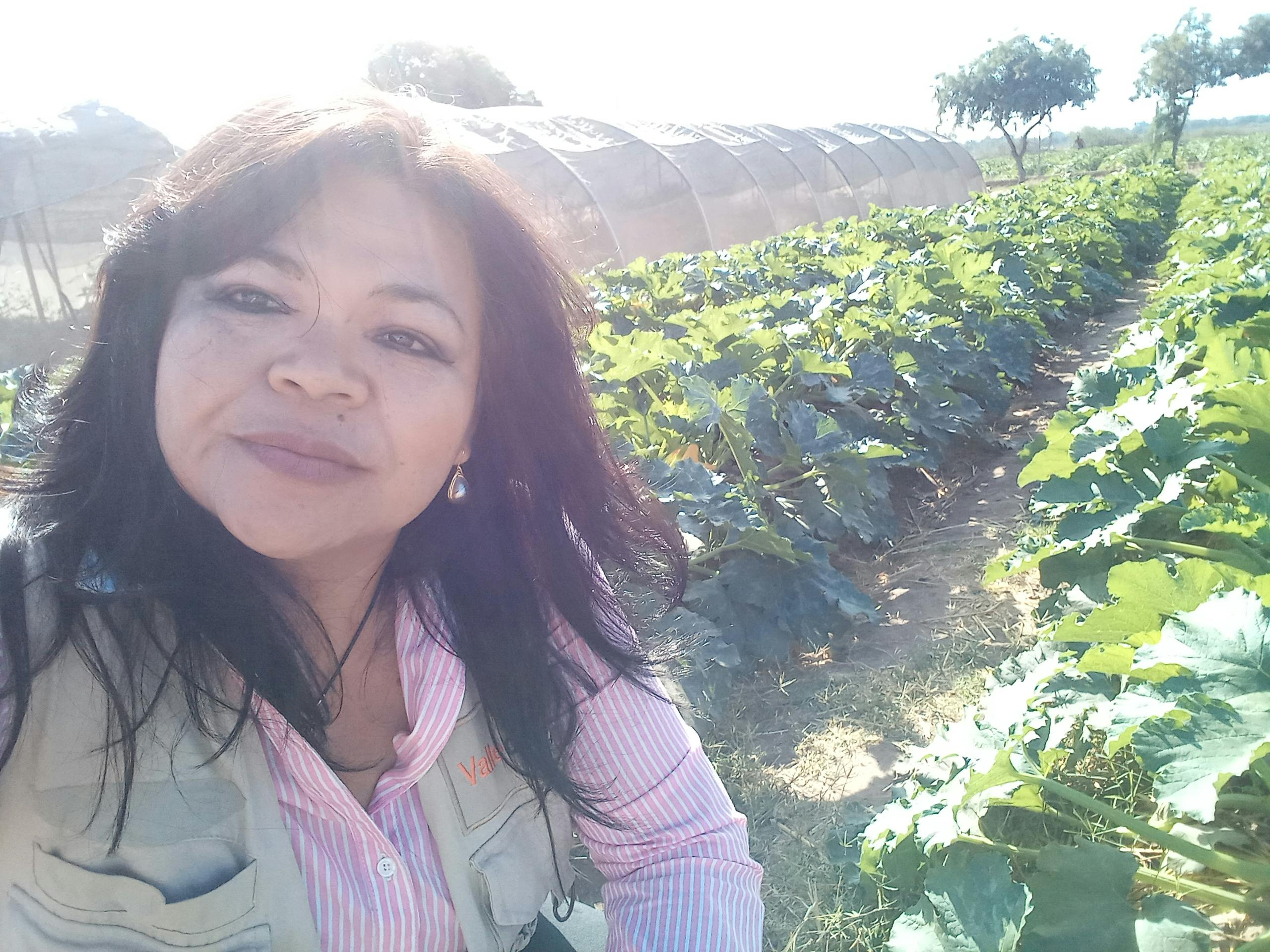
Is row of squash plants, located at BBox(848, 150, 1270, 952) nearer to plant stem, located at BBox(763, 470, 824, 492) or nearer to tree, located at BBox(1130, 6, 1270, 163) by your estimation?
plant stem, located at BBox(763, 470, 824, 492)

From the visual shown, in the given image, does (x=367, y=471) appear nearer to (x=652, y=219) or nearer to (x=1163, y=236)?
(x=652, y=219)

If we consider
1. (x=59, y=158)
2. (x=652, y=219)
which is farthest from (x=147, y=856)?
(x=652, y=219)

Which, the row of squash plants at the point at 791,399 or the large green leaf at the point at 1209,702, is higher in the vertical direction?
the large green leaf at the point at 1209,702

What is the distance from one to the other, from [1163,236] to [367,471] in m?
16.8

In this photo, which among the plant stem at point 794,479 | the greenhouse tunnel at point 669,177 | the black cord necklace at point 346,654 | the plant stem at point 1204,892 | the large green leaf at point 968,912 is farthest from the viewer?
the greenhouse tunnel at point 669,177

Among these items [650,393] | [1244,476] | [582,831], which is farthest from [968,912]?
[650,393]

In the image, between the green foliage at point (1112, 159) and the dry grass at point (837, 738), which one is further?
the green foliage at point (1112, 159)

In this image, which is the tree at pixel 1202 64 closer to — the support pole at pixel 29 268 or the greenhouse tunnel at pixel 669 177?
the greenhouse tunnel at pixel 669 177

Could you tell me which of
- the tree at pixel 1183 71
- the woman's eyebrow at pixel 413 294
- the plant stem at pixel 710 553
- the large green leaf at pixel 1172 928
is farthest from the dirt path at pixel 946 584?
the tree at pixel 1183 71

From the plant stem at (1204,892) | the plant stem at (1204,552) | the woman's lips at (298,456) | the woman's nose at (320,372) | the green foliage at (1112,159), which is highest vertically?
the woman's nose at (320,372)

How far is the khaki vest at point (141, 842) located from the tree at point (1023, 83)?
50301 millimetres

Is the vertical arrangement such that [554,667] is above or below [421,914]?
above

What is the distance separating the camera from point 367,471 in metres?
1.12

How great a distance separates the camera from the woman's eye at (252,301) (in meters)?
1.12
